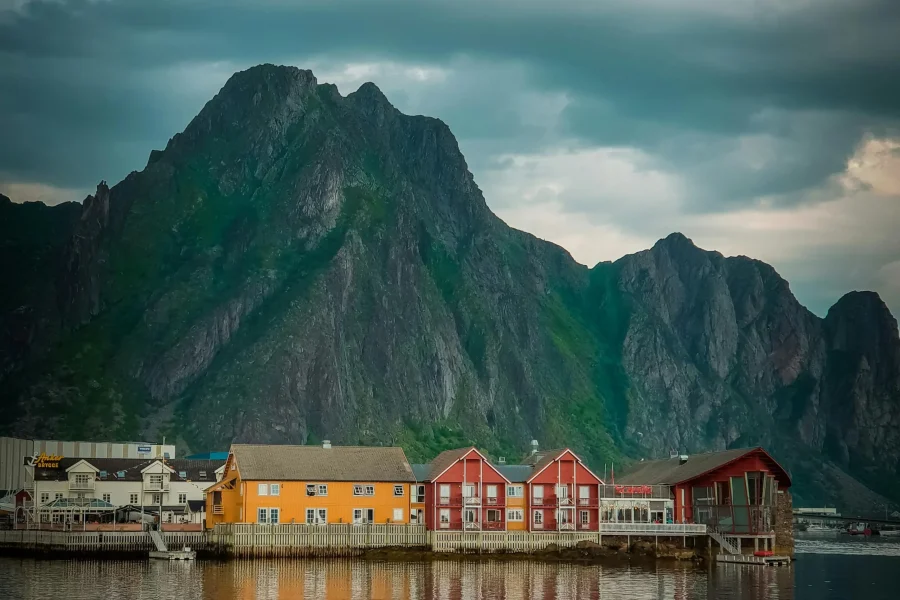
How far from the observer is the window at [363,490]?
126438 millimetres

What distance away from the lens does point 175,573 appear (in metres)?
105

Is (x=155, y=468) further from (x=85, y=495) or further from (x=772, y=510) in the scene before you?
(x=772, y=510)

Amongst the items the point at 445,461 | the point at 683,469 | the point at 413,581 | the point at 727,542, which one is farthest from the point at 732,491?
the point at 413,581

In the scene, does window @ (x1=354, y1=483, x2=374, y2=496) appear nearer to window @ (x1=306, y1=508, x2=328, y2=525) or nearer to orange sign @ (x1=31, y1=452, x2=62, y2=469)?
window @ (x1=306, y1=508, x2=328, y2=525)

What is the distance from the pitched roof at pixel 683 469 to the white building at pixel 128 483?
4667 centimetres

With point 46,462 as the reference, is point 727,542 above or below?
below

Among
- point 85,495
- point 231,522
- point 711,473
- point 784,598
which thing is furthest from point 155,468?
point 784,598

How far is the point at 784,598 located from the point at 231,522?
52.5m

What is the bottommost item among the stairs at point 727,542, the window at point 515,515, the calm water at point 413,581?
the calm water at point 413,581

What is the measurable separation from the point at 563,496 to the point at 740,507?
17.9 meters

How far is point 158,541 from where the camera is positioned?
121 metres

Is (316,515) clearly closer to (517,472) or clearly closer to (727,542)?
(517,472)

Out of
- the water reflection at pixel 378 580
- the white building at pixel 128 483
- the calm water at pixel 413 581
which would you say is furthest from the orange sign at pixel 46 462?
the calm water at pixel 413 581

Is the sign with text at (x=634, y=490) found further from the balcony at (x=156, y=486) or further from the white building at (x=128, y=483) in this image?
the balcony at (x=156, y=486)
